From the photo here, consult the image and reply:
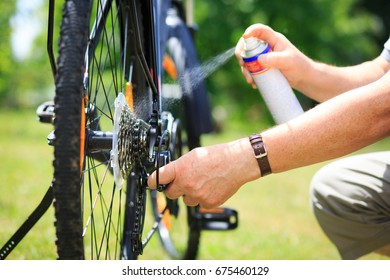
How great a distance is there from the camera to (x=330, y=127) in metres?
1.40

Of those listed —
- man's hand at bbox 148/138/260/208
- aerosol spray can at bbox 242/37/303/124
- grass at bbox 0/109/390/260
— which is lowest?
grass at bbox 0/109/390/260

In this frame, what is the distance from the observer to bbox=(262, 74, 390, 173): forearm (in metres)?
1.40

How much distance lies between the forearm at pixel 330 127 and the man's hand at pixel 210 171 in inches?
2.5

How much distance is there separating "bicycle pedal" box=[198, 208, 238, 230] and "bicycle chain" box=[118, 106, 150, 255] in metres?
0.96

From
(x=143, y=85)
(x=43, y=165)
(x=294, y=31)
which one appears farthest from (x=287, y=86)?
(x=294, y=31)

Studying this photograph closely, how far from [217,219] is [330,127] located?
3.95ft

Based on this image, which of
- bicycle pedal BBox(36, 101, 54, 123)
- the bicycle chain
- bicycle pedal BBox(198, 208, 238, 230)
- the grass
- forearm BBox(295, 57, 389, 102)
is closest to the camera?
the bicycle chain

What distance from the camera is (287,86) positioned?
1.73 meters

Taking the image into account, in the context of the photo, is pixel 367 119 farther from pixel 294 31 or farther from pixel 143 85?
pixel 294 31

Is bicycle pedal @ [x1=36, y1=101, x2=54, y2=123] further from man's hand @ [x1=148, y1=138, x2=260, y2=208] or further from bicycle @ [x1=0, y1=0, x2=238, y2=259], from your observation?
man's hand @ [x1=148, y1=138, x2=260, y2=208]

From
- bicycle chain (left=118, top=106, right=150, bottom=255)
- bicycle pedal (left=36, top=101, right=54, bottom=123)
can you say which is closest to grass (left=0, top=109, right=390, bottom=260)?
bicycle pedal (left=36, top=101, right=54, bottom=123)
